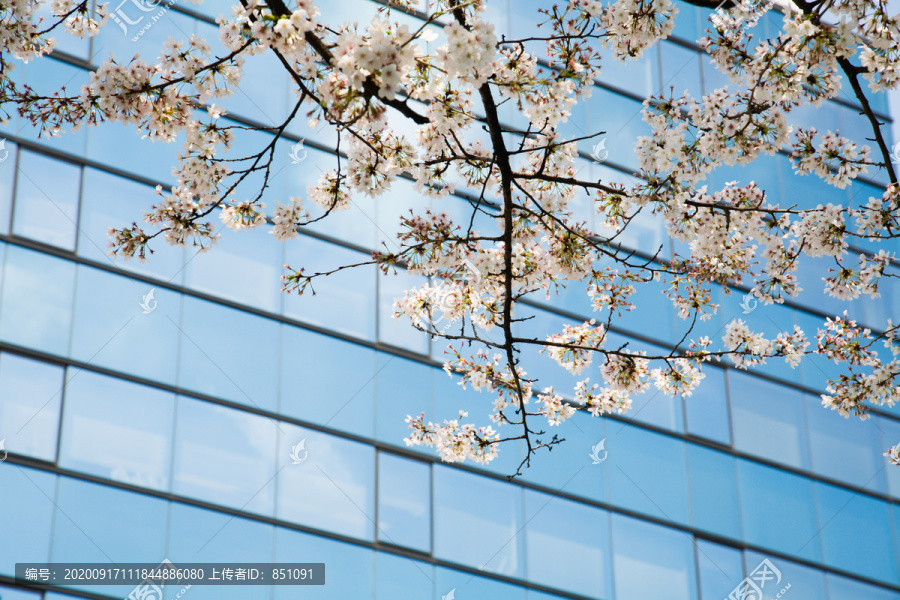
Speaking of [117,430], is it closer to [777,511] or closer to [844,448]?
[777,511]

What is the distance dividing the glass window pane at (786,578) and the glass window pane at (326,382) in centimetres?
599

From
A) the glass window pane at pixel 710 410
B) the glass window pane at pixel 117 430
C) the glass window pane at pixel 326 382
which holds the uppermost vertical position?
the glass window pane at pixel 710 410

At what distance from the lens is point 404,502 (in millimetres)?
11406

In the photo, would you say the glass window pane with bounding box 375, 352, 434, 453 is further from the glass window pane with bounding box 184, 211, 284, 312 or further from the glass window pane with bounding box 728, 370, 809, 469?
the glass window pane with bounding box 728, 370, 809, 469

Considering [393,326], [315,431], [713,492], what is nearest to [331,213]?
[393,326]

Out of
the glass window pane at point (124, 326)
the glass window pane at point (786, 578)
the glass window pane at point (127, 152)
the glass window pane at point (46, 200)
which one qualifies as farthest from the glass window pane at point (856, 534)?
the glass window pane at point (46, 200)

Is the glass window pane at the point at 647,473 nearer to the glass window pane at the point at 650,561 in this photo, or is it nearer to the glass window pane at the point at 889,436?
the glass window pane at the point at 650,561

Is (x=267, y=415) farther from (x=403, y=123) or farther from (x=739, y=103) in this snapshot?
(x=739, y=103)

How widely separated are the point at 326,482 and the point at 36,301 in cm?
372

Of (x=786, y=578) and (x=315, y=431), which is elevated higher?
(x=315, y=431)

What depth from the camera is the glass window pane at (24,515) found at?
29.9 ft

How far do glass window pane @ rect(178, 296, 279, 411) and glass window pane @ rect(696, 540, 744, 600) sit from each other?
20.7 ft

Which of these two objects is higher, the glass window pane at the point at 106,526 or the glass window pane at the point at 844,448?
the glass window pane at the point at 844,448

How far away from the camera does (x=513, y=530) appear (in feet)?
38.9
